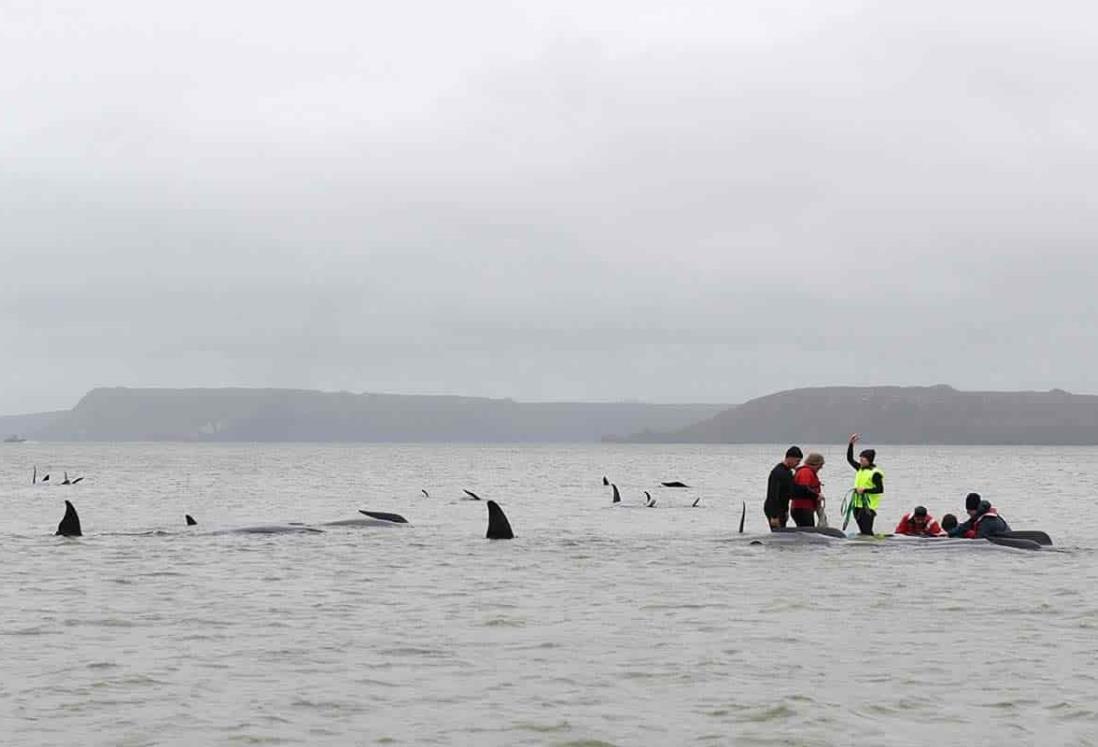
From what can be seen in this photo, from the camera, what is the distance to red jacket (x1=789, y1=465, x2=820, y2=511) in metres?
30.1

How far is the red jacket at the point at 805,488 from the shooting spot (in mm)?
30078

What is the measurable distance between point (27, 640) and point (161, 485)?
72.5 metres

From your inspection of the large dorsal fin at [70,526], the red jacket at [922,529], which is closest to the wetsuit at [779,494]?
the red jacket at [922,529]

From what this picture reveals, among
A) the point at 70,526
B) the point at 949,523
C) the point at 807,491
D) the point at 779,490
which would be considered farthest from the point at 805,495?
the point at 70,526

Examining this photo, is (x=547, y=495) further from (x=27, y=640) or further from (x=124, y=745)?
(x=124, y=745)

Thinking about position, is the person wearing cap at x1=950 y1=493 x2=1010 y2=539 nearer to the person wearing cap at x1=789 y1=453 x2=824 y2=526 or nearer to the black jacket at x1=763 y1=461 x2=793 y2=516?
the person wearing cap at x1=789 y1=453 x2=824 y2=526

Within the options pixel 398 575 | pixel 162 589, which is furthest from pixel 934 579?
pixel 162 589

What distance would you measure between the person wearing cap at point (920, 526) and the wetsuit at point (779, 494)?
116 inches

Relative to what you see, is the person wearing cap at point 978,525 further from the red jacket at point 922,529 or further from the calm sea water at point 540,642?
the calm sea water at point 540,642

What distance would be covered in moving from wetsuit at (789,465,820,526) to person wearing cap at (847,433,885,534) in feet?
3.18

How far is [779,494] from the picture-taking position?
3031cm

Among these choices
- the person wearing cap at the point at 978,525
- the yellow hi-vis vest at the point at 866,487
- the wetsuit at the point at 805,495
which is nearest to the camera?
the wetsuit at the point at 805,495

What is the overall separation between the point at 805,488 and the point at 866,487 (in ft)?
5.54

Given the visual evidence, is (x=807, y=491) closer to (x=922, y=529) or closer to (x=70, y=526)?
(x=922, y=529)
